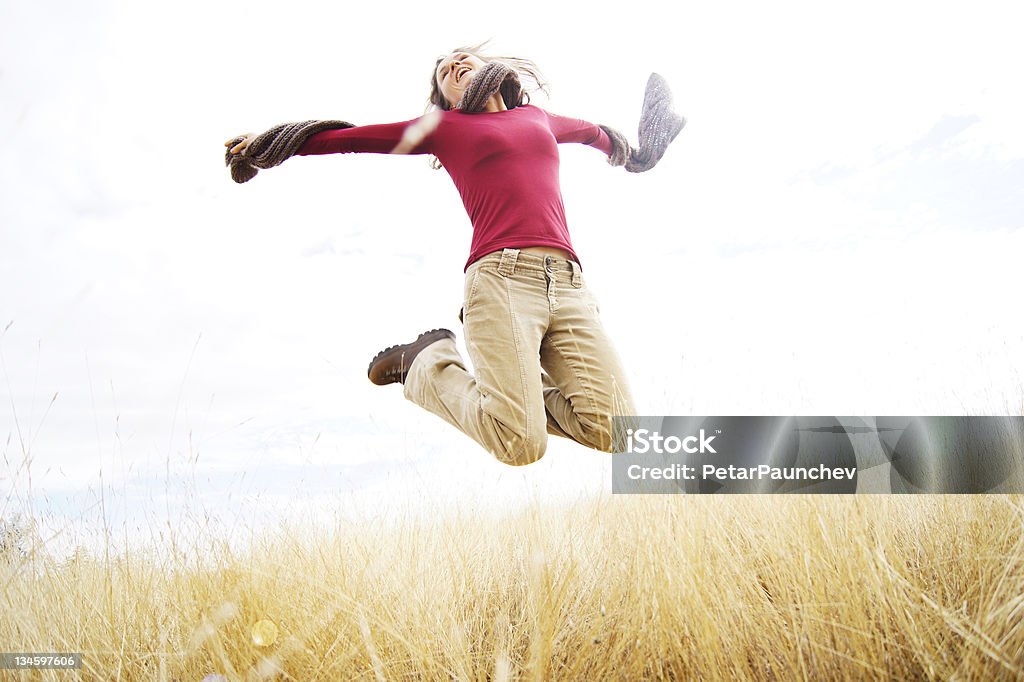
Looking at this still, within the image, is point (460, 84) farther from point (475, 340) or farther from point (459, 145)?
point (475, 340)

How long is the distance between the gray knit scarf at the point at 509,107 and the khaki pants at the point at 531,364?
2.65 feet

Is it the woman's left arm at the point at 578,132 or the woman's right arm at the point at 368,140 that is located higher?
the woman's left arm at the point at 578,132

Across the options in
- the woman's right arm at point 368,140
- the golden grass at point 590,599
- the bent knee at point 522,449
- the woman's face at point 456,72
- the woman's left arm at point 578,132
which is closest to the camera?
the golden grass at point 590,599

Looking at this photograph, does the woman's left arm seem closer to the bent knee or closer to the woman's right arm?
the woman's right arm

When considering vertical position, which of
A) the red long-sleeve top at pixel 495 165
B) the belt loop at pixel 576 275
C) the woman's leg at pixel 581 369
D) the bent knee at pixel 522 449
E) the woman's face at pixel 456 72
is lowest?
the bent knee at pixel 522 449

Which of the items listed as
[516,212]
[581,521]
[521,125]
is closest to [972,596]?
[581,521]

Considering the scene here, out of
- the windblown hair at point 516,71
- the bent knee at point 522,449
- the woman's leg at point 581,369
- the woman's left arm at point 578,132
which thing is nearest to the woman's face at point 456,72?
A: the windblown hair at point 516,71

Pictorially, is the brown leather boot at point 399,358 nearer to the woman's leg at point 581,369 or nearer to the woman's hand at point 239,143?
the woman's leg at point 581,369

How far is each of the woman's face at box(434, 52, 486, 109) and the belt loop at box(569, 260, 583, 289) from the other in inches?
37.4

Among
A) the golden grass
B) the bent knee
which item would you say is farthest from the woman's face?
the golden grass

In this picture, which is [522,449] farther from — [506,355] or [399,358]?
[399,358]

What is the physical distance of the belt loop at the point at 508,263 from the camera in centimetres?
265

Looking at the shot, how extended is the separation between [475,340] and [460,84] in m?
1.24

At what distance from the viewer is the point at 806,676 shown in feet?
5.32
